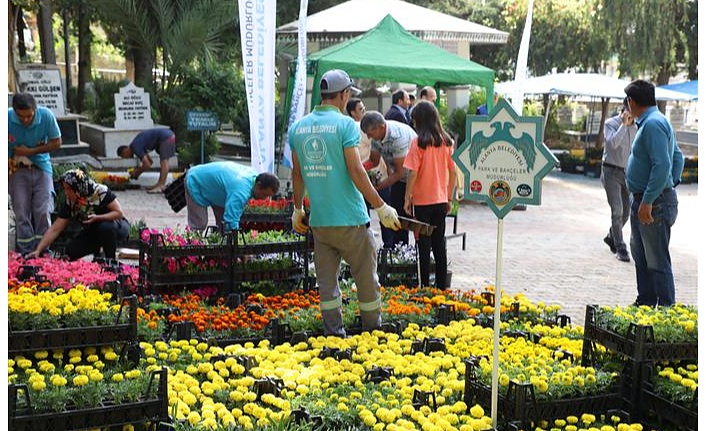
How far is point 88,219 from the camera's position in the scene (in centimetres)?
909

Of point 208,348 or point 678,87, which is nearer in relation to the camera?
point 208,348

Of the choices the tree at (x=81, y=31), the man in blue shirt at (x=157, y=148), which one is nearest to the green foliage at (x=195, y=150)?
the man in blue shirt at (x=157, y=148)

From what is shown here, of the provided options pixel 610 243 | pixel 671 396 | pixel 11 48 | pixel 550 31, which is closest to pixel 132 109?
pixel 11 48

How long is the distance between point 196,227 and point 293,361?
11.9 ft

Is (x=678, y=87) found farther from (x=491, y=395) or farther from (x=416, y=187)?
(x=491, y=395)

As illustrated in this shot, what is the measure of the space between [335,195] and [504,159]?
78.0 inches

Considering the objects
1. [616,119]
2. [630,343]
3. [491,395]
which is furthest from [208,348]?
[616,119]

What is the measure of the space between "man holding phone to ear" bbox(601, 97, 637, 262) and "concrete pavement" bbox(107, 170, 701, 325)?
1.08 feet

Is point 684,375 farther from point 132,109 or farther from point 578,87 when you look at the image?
point 132,109

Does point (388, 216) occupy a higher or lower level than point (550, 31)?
lower

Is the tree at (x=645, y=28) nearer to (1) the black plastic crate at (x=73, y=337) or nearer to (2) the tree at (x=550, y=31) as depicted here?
(2) the tree at (x=550, y=31)

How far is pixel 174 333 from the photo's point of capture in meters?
6.70

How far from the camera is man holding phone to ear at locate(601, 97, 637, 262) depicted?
1128cm

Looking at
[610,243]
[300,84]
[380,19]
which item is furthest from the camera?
[380,19]
